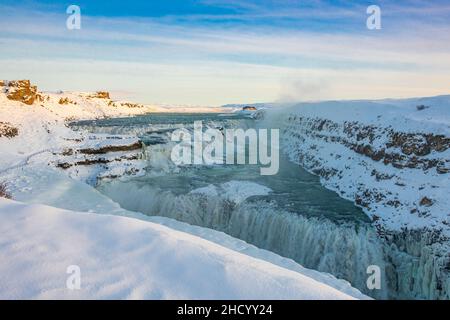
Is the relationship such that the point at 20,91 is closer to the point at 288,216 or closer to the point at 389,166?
the point at 288,216

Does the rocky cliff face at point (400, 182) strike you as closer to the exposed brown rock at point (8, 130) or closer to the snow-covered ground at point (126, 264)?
the snow-covered ground at point (126, 264)

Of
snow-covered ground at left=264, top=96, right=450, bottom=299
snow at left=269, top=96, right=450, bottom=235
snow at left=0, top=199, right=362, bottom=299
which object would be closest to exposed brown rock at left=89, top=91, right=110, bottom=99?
snow at left=269, top=96, right=450, bottom=235

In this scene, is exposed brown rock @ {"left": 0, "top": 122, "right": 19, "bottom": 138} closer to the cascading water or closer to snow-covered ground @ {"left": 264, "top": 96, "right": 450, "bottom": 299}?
the cascading water

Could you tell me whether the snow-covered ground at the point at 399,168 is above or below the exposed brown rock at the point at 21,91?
below

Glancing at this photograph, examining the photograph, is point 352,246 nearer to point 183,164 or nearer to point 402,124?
point 402,124

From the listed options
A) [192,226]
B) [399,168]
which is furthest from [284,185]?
[192,226]

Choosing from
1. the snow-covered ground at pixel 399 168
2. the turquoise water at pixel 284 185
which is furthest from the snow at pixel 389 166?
the turquoise water at pixel 284 185
